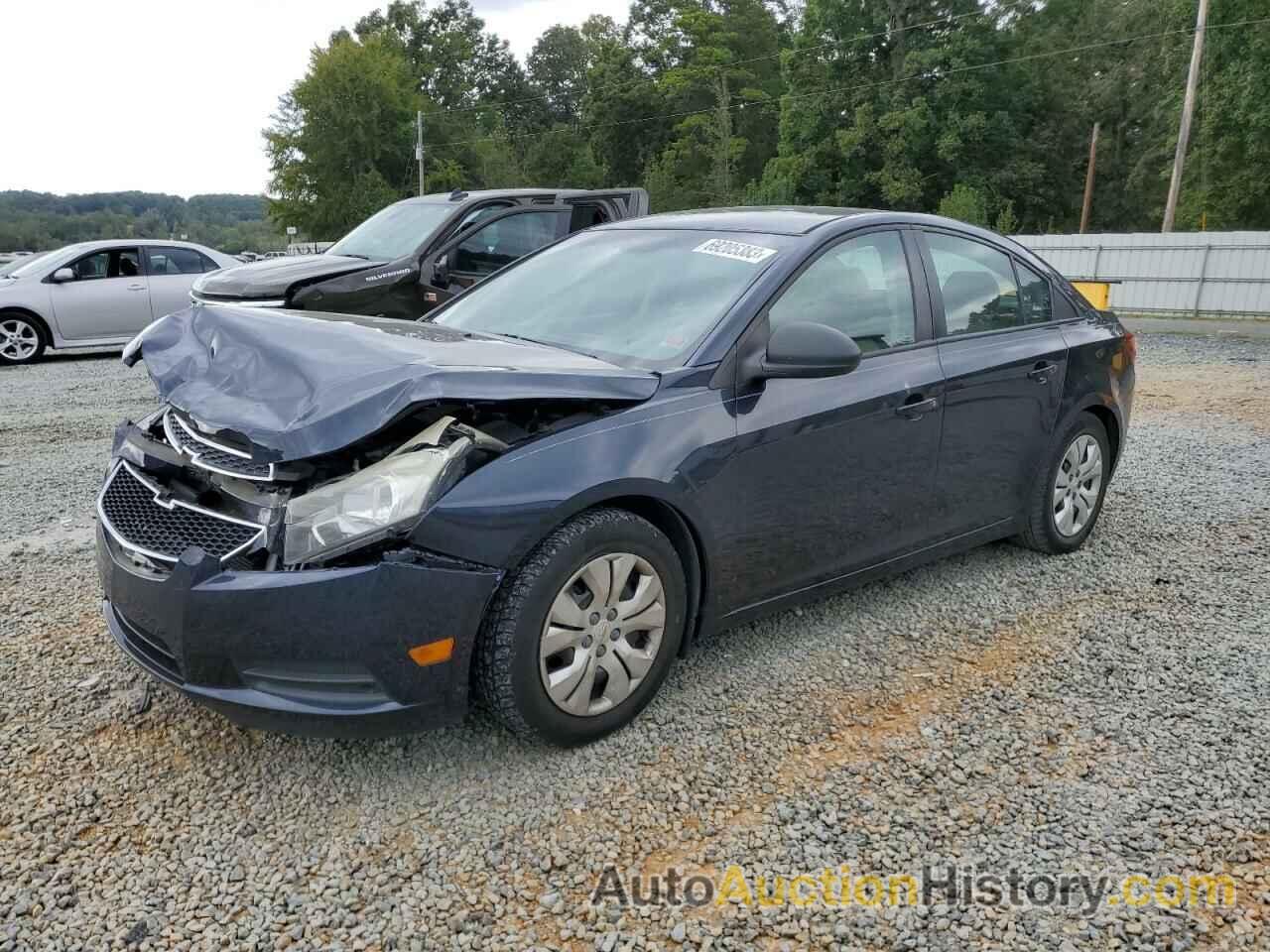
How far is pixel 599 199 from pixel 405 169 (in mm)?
60176

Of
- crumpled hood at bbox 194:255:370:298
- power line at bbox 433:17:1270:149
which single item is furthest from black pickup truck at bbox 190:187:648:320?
power line at bbox 433:17:1270:149

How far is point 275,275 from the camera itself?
8.38 metres

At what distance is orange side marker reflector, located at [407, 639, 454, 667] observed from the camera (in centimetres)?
259

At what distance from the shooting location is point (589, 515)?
112 inches

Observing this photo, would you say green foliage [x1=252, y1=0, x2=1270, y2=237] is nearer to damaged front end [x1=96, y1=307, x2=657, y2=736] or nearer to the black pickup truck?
the black pickup truck

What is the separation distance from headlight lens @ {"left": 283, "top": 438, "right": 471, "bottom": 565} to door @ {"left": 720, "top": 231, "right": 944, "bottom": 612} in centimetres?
103

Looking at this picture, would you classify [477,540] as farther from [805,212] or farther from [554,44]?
[554,44]

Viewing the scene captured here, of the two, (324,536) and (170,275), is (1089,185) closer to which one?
(170,275)

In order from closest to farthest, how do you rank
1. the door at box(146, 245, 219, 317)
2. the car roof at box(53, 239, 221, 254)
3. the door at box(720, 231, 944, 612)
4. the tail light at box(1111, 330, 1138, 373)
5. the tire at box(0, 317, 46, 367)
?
the door at box(720, 231, 944, 612), the tail light at box(1111, 330, 1138, 373), the tire at box(0, 317, 46, 367), the car roof at box(53, 239, 221, 254), the door at box(146, 245, 219, 317)

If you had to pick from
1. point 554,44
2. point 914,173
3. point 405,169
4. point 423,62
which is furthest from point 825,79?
point 554,44

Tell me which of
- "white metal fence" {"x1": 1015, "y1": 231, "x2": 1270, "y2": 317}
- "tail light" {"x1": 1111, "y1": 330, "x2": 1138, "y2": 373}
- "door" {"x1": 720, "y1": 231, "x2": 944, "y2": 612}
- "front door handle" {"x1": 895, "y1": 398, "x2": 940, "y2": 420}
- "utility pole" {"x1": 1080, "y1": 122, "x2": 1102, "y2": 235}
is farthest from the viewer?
"utility pole" {"x1": 1080, "y1": 122, "x2": 1102, "y2": 235}

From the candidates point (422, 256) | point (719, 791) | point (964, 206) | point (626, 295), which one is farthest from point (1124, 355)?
point (964, 206)

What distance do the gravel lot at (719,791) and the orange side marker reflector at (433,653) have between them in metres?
0.45

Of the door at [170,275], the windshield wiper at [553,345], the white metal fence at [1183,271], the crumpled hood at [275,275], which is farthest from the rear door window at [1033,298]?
the white metal fence at [1183,271]
